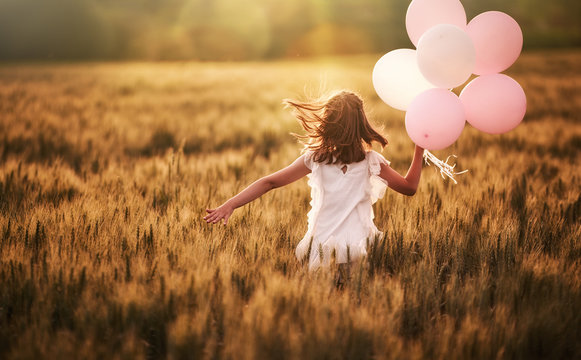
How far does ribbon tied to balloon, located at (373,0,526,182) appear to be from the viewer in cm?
210

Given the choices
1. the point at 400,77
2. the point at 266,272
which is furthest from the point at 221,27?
the point at 266,272

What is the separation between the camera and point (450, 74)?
2.12 m

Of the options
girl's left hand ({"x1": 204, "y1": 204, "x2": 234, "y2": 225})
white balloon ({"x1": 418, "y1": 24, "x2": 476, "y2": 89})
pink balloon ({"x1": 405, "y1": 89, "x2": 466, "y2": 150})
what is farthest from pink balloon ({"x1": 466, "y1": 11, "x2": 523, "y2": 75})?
girl's left hand ({"x1": 204, "y1": 204, "x2": 234, "y2": 225})

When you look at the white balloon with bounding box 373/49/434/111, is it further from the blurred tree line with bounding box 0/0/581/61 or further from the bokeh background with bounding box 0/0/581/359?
the blurred tree line with bounding box 0/0/581/61

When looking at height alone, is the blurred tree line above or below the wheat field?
above

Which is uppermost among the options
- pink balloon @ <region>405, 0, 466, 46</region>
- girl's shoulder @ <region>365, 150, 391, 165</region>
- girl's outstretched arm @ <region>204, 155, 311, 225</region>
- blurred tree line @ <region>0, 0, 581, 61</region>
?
blurred tree line @ <region>0, 0, 581, 61</region>

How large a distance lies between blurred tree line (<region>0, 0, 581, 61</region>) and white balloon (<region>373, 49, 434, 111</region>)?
112 feet

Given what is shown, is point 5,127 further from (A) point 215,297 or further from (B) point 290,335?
(B) point 290,335

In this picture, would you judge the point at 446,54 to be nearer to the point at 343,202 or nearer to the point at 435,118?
the point at 435,118

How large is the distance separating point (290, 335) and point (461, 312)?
28.1 inches

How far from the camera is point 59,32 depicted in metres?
43.3

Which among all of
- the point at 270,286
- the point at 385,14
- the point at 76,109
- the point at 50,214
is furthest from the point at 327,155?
the point at 385,14

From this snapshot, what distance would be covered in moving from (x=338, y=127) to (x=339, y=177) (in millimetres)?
245

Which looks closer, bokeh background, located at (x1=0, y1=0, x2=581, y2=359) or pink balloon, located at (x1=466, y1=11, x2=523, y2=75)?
bokeh background, located at (x1=0, y1=0, x2=581, y2=359)
